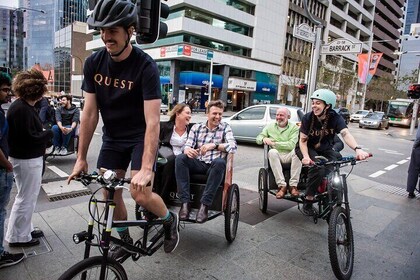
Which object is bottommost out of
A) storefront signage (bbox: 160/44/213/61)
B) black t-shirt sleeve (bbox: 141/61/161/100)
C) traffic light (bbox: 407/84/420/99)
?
black t-shirt sleeve (bbox: 141/61/161/100)

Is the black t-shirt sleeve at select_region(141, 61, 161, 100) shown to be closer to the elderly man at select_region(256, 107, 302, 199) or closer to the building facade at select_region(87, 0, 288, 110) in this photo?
the elderly man at select_region(256, 107, 302, 199)

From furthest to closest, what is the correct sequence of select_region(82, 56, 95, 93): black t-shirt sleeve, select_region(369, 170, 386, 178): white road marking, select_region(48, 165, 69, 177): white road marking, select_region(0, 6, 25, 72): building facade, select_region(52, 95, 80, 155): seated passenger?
select_region(0, 6, 25, 72): building facade < select_region(369, 170, 386, 178): white road marking < select_region(52, 95, 80, 155): seated passenger < select_region(48, 165, 69, 177): white road marking < select_region(82, 56, 95, 93): black t-shirt sleeve

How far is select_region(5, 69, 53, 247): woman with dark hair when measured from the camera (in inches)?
120

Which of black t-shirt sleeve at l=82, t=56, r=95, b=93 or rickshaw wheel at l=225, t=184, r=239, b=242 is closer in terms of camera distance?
black t-shirt sleeve at l=82, t=56, r=95, b=93

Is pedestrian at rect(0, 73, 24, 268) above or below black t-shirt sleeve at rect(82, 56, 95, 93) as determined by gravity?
below

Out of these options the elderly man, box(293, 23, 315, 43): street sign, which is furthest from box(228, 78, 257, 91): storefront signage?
the elderly man

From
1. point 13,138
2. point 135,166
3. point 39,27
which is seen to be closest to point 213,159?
point 135,166

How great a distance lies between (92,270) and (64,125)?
6.41 meters

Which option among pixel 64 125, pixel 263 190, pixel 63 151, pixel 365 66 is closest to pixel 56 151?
pixel 63 151

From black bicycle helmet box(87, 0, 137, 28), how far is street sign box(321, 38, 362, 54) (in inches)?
361

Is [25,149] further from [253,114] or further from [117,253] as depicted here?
[253,114]

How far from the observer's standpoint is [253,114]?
1206 centimetres

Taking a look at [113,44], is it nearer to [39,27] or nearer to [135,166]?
[135,166]

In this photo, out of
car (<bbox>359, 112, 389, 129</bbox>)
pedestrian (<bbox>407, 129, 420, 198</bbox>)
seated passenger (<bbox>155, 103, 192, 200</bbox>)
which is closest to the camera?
seated passenger (<bbox>155, 103, 192, 200</bbox>)
